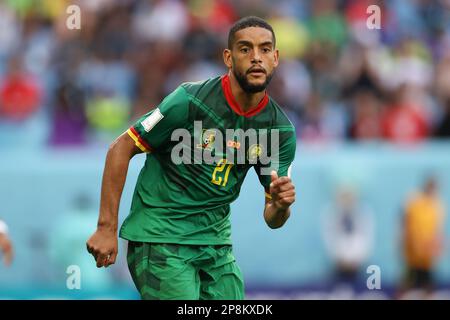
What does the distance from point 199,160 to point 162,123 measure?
38cm

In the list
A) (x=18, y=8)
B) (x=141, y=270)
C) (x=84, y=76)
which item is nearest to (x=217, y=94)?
A: (x=141, y=270)

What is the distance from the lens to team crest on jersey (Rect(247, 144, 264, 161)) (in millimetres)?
7324

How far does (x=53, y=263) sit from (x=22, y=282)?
1.45ft

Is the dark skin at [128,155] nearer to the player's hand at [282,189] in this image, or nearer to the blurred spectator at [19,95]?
the player's hand at [282,189]

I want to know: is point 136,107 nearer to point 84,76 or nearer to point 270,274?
point 84,76

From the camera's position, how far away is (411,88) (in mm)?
14844

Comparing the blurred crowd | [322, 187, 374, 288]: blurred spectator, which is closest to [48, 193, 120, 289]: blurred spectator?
the blurred crowd

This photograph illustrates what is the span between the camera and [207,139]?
724 centimetres

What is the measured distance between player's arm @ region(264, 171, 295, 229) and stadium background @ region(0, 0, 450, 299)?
5861 millimetres

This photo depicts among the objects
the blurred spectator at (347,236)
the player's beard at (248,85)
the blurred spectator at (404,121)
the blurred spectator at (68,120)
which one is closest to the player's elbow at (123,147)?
the player's beard at (248,85)

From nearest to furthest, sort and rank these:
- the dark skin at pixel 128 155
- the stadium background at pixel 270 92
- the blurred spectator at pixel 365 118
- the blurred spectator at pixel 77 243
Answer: the dark skin at pixel 128 155
the blurred spectator at pixel 77 243
the stadium background at pixel 270 92
the blurred spectator at pixel 365 118

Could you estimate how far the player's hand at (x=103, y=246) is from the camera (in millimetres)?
6883

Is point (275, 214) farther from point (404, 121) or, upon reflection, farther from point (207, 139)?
point (404, 121)
